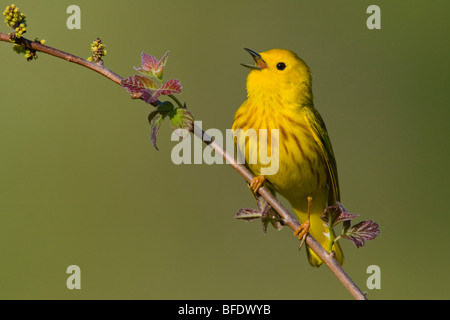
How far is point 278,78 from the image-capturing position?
3.10 m

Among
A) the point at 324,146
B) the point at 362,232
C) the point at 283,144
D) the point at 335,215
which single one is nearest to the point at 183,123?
the point at 335,215

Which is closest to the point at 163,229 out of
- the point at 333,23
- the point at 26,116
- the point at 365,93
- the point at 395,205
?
the point at 26,116

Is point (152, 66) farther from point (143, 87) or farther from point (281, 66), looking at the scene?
point (281, 66)

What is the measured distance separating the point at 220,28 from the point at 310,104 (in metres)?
3.82

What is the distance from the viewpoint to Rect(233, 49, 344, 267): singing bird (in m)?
3.01

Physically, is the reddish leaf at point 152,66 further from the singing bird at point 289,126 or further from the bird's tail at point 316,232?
the bird's tail at point 316,232

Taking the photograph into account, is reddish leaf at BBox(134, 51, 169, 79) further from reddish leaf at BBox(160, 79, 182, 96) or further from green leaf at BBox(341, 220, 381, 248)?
green leaf at BBox(341, 220, 381, 248)

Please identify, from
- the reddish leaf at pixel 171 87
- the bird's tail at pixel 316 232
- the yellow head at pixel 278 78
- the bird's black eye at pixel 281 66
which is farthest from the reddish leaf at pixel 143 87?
the bird's tail at pixel 316 232

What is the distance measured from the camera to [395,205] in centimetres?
Result: 590

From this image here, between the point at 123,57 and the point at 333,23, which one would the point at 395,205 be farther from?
the point at 123,57

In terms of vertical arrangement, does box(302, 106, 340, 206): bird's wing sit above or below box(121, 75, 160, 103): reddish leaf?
above

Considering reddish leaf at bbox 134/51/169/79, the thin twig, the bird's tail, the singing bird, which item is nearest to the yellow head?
the singing bird

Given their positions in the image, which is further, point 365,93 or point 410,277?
point 365,93

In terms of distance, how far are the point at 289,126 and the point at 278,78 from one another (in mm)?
274
